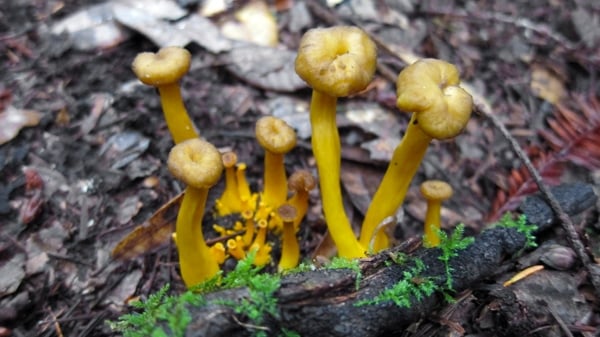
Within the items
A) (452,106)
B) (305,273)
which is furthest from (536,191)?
(305,273)

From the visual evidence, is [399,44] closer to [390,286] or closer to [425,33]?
[425,33]

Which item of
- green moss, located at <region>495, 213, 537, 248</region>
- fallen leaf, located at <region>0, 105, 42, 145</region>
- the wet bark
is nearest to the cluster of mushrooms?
the wet bark

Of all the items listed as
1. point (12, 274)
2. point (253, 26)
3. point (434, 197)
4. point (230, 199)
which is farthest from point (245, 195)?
point (253, 26)

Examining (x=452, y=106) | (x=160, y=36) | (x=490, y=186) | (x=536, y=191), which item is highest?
(x=452, y=106)

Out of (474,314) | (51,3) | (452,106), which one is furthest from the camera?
(51,3)

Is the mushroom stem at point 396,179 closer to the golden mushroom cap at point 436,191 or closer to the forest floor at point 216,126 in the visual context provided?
the golden mushroom cap at point 436,191

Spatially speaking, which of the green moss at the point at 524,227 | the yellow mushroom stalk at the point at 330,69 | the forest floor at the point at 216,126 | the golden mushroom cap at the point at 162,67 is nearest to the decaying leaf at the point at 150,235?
the forest floor at the point at 216,126
